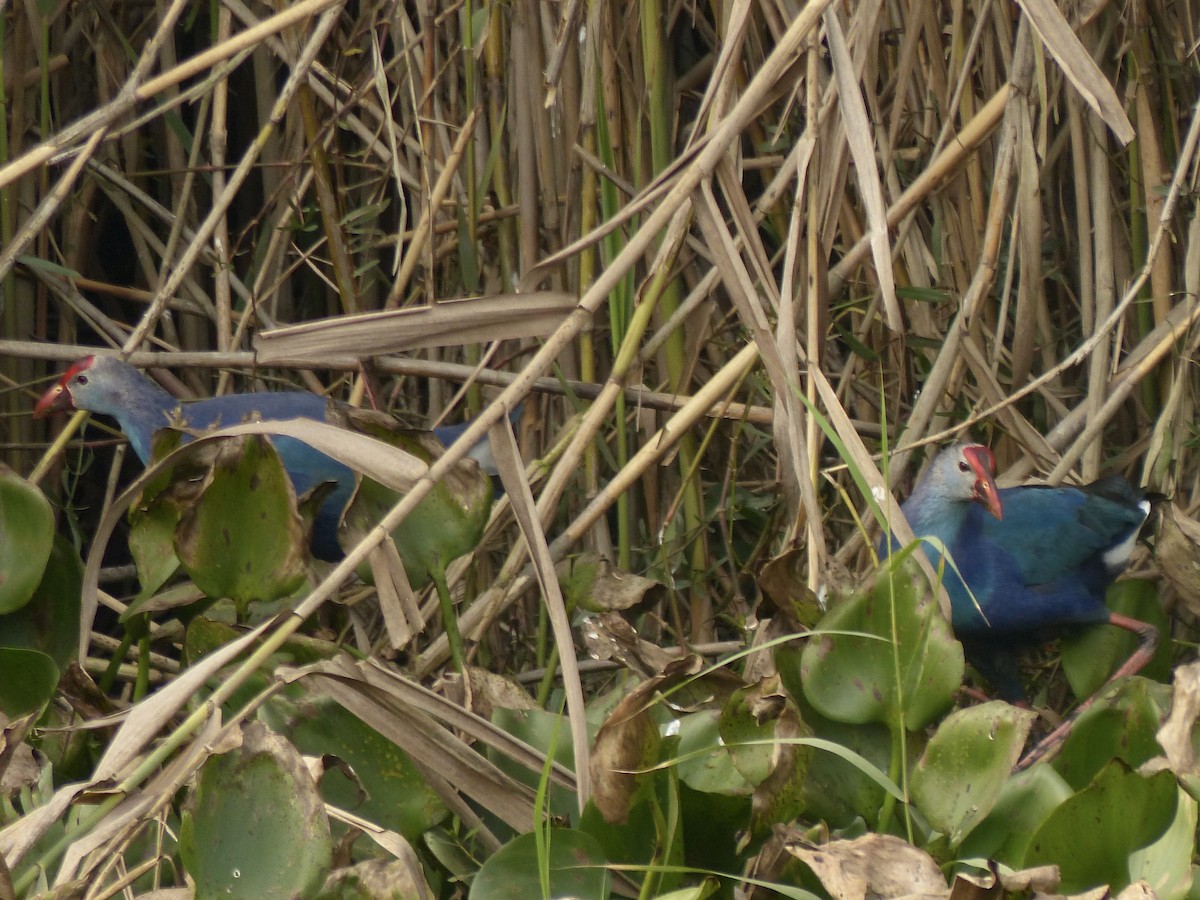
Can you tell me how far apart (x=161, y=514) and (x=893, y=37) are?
1.25 m

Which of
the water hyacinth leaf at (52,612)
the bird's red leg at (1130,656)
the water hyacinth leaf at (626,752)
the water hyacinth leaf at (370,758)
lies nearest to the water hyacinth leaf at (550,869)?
the water hyacinth leaf at (626,752)

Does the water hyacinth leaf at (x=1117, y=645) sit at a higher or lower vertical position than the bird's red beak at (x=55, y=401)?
lower

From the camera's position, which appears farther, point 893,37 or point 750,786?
point 893,37

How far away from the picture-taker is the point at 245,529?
48.8 inches

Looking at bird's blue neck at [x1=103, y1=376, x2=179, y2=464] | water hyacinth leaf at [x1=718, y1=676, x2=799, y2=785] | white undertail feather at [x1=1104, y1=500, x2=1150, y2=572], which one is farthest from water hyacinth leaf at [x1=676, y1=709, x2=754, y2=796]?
bird's blue neck at [x1=103, y1=376, x2=179, y2=464]

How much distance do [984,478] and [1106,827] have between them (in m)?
0.95

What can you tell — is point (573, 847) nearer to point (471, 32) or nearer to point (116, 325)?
point (471, 32)

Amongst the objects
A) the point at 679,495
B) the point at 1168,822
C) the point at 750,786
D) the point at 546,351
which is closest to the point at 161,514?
the point at 546,351

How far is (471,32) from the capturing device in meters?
1.79

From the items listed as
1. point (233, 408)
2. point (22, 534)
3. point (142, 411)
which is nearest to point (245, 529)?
point (22, 534)

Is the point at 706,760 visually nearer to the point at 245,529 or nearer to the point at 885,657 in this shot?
the point at 885,657

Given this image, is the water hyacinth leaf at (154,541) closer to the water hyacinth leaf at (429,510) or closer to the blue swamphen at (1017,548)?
the water hyacinth leaf at (429,510)

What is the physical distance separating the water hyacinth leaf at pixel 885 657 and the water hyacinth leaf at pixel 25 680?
69 cm

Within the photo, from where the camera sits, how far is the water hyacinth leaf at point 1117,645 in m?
1.75
